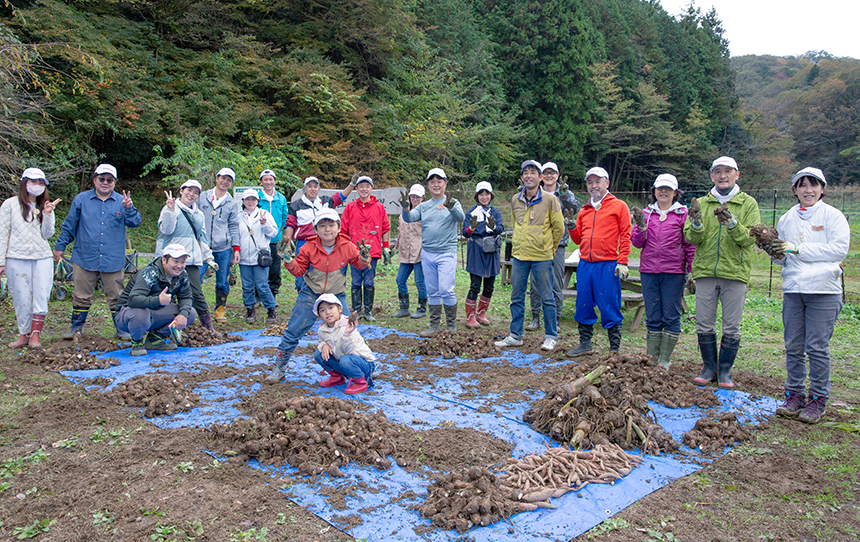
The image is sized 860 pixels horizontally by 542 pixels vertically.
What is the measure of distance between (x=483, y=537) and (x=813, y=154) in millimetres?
63610

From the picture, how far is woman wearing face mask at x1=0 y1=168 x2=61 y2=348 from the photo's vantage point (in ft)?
19.4

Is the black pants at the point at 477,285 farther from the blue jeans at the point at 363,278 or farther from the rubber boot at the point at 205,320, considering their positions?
the rubber boot at the point at 205,320

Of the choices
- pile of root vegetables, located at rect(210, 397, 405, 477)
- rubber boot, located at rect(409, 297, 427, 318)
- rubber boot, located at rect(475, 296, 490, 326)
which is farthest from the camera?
rubber boot, located at rect(409, 297, 427, 318)

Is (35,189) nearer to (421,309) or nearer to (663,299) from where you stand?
(421,309)

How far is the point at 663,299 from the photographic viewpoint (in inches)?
217

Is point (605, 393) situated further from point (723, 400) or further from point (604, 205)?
point (604, 205)

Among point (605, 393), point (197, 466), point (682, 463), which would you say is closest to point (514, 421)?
point (605, 393)

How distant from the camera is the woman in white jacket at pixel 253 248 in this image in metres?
7.59

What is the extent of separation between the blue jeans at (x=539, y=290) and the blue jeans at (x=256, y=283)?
3346 mm

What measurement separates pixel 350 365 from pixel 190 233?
3.27m

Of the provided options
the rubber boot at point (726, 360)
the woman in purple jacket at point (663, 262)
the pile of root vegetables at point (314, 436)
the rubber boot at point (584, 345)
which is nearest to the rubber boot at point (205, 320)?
the pile of root vegetables at point (314, 436)

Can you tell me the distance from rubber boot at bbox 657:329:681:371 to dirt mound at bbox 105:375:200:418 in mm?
4243

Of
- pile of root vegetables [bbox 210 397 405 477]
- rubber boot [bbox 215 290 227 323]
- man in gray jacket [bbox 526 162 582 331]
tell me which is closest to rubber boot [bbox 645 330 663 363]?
man in gray jacket [bbox 526 162 582 331]

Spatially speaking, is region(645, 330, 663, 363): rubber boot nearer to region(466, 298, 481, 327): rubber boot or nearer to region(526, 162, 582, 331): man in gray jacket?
region(526, 162, 582, 331): man in gray jacket
